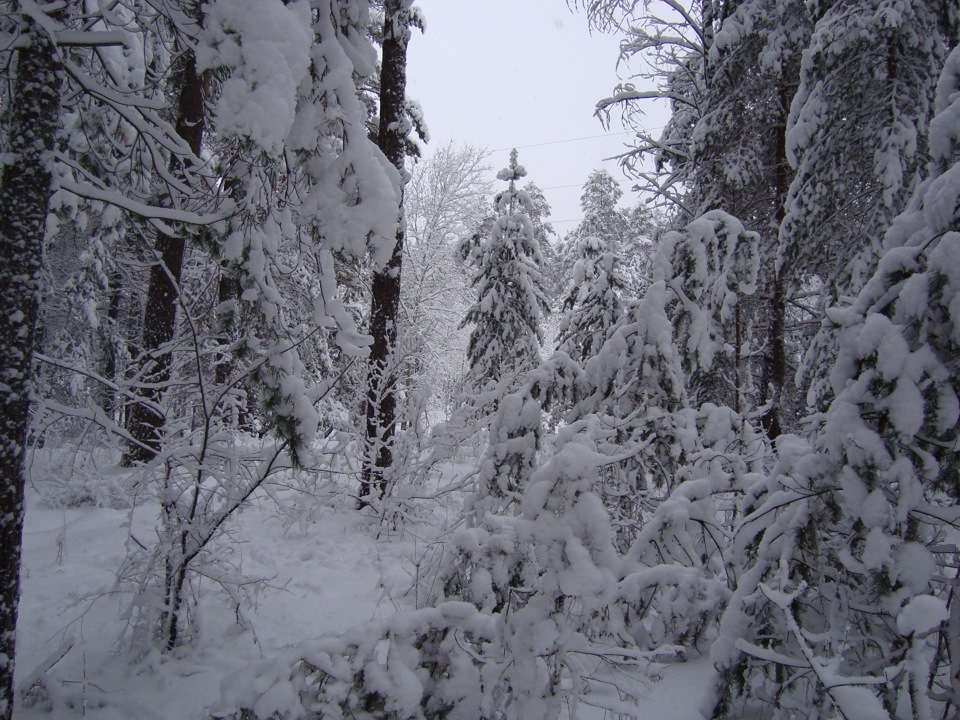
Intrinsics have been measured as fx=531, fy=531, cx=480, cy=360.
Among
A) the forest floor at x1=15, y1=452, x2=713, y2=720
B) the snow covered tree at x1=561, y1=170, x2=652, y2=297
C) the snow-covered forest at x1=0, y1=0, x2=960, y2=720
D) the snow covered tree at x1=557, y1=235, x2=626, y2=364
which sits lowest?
the forest floor at x1=15, y1=452, x2=713, y2=720

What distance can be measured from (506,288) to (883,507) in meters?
14.7

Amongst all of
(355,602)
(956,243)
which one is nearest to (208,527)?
(355,602)

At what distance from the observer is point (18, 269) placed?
2.55 m

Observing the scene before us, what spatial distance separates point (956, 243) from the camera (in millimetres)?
1837

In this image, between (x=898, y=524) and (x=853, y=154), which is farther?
(x=853, y=154)

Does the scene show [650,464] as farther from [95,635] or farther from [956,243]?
[95,635]

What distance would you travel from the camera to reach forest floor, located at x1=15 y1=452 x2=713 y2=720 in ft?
10.2

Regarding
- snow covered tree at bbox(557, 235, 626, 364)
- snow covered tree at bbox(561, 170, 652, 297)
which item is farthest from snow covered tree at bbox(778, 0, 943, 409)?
snow covered tree at bbox(561, 170, 652, 297)

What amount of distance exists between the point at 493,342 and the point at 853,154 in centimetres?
1009

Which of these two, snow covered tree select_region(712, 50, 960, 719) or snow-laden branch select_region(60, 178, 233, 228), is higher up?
snow-laden branch select_region(60, 178, 233, 228)

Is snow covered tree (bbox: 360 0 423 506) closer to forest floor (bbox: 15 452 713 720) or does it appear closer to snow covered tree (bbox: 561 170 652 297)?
forest floor (bbox: 15 452 713 720)

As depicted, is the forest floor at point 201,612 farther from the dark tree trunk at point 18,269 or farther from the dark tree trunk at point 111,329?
the dark tree trunk at point 111,329

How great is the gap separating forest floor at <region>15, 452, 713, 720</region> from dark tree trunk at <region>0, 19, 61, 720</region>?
0.68m

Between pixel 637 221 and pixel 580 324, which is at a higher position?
pixel 637 221
